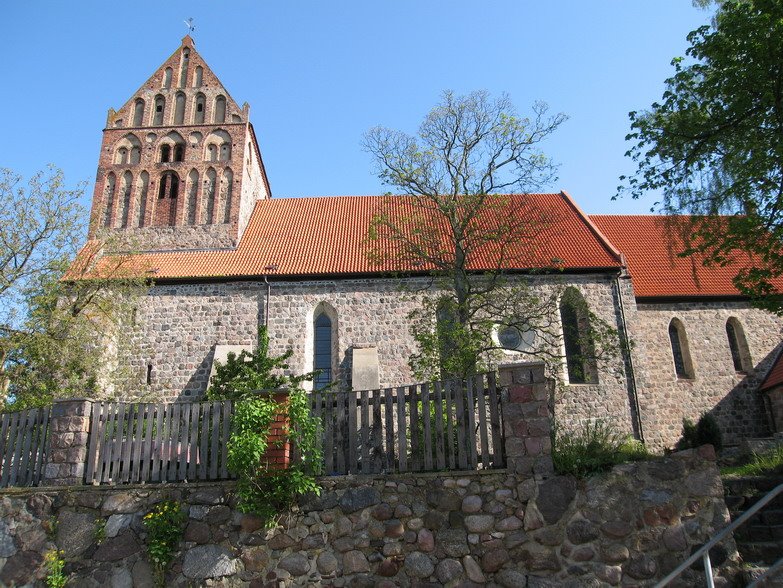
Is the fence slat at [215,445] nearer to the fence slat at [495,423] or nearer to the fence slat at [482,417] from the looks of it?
the fence slat at [482,417]

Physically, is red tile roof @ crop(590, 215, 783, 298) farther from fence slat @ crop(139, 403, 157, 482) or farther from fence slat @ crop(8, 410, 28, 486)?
fence slat @ crop(8, 410, 28, 486)

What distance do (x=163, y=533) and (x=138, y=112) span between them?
17.9 m

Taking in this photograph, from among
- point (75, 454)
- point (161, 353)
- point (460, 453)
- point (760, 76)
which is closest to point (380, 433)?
point (460, 453)

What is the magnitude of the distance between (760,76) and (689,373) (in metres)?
10.4

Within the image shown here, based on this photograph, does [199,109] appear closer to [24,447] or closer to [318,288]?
[318,288]

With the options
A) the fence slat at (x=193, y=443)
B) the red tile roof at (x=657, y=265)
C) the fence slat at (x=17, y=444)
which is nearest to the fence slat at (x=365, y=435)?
the fence slat at (x=193, y=443)

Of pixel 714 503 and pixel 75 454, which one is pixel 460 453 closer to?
pixel 714 503

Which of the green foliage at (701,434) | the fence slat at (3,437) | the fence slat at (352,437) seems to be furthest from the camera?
the green foliage at (701,434)

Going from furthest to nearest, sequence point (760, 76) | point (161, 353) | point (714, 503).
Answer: point (161, 353) < point (760, 76) < point (714, 503)

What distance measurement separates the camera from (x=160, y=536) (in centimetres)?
701

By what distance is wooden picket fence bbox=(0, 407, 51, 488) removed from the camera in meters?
7.93

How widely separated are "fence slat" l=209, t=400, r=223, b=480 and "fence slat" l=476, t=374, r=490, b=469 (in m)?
3.31

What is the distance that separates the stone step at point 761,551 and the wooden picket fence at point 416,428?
2875 millimetres

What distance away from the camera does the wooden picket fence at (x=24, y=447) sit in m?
7.93
